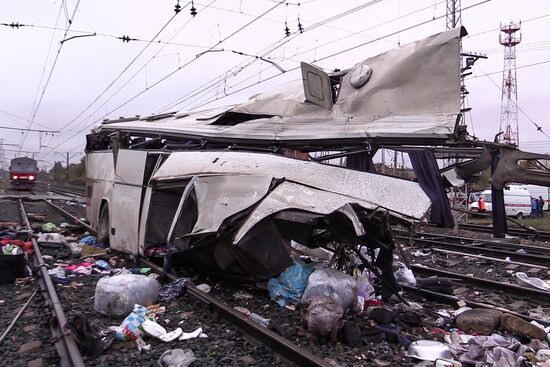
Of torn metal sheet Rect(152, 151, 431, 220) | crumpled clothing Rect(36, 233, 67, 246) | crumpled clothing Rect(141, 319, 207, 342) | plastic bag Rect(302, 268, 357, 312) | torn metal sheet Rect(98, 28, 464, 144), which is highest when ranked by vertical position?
torn metal sheet Rect(98, 28, 464, 144)

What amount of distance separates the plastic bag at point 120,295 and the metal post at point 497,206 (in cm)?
636

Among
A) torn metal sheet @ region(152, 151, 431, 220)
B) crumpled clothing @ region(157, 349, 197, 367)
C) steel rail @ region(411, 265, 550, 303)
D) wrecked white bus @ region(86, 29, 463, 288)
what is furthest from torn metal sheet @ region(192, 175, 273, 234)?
steel rail @ region(411, 265, 550, 303)

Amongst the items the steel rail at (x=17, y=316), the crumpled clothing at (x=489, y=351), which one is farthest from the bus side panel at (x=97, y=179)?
the crumpled clothing at (x=489, y=351)

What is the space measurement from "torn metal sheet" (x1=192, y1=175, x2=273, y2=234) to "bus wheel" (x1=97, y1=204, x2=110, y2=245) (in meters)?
5.26

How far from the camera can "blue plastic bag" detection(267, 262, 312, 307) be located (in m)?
6.18

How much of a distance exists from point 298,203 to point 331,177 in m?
0.75

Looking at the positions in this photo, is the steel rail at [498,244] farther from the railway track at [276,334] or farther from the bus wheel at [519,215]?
the bus wheel at [519,215]

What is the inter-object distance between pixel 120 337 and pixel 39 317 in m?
1.65

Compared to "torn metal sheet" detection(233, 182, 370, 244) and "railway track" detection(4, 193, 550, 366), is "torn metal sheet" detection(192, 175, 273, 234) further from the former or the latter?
"railway track" detection(4, 193, 550, 366)

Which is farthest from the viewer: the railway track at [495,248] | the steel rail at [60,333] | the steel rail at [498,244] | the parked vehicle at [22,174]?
the parked vehicle at [22,174]

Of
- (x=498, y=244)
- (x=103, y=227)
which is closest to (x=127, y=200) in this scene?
(x=103, y=227)

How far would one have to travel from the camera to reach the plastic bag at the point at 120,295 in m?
5.79

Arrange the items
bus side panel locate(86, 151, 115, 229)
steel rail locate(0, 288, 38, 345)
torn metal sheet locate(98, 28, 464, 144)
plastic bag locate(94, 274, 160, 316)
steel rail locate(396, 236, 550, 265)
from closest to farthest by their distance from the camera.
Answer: steel rail locate(0, 288, 38, 345), plastic bag locate(94, 274, 160, 316), torn metal sheet locate(98, 28, 464, 144), bus side panel locate(86, 151, 115, 229), steel rail locate(396, 236, 550, 265)

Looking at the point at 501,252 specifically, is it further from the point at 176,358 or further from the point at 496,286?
the point at 176,358
